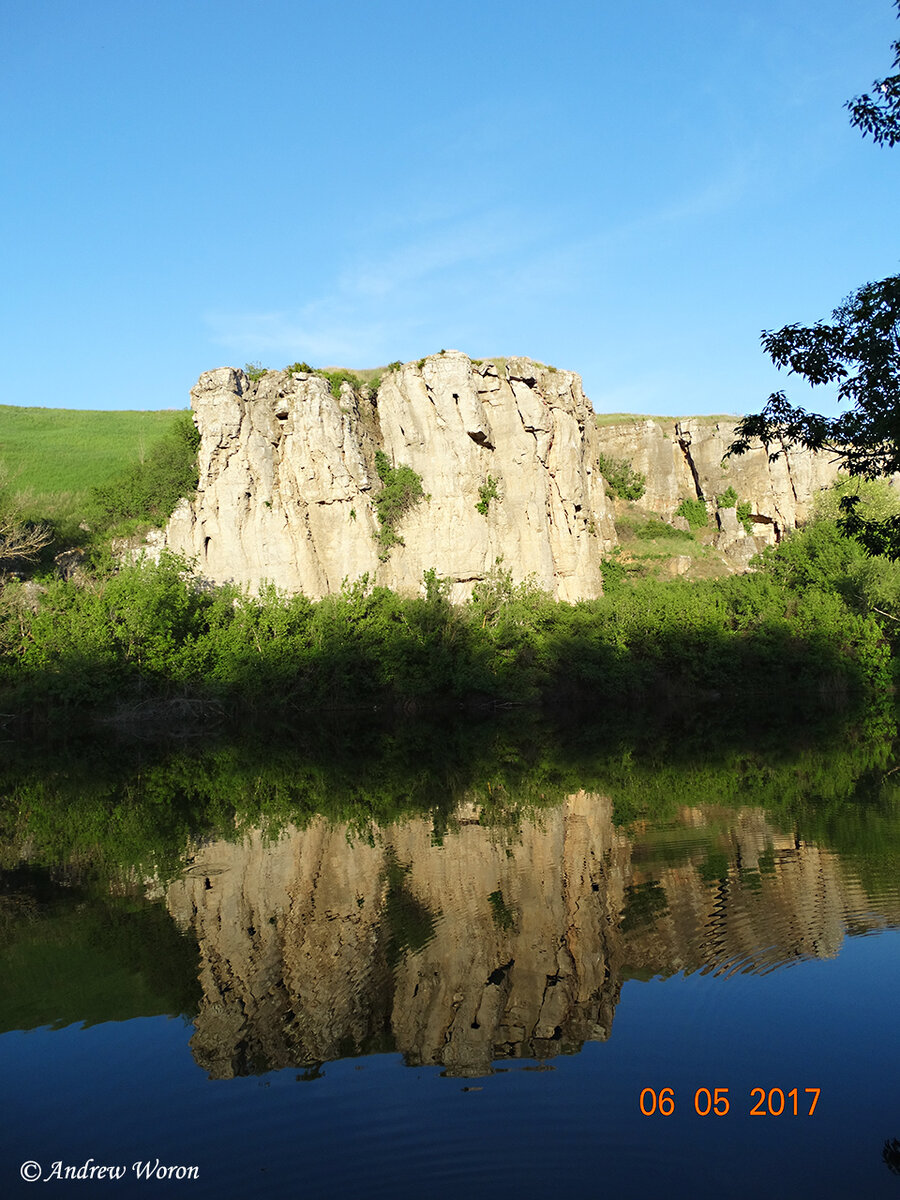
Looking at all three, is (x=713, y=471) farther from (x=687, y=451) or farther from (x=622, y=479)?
(x=622, y=479)

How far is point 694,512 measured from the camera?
67.5m

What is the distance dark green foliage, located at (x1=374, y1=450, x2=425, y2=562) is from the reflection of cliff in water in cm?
3558

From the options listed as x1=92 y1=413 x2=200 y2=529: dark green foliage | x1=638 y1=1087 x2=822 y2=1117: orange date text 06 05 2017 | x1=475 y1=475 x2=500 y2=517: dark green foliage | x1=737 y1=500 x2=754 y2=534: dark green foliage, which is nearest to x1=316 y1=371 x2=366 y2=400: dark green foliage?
x1=92 y1=413 x2=200 y2=529: dark green foliage

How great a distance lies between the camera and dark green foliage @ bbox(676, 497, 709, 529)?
67062 mm

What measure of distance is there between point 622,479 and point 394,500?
83.9 ft

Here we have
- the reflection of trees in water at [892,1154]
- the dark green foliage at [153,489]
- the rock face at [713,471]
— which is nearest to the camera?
the reflection of trees in water at [892,1154]

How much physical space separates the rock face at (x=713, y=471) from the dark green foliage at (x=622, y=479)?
550mm

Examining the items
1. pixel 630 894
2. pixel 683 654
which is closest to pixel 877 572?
pixel 683 654

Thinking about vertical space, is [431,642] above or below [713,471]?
below

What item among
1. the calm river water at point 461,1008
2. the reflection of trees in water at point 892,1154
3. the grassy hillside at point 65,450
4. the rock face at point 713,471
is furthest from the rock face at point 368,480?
the reflection of trees in water at point 892,1154

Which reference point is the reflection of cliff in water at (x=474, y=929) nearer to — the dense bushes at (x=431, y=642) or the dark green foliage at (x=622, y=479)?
the dense bushes at (x=431, y=642)

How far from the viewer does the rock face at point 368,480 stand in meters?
49.1

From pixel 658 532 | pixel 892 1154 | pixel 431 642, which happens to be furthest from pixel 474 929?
pixel 658 532

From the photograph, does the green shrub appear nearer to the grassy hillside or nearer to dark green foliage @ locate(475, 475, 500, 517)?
dark green foliage @ locate(475, 475, 500, 517)
